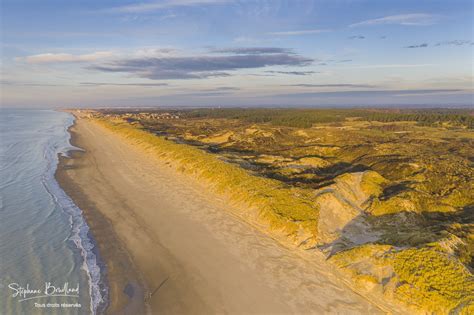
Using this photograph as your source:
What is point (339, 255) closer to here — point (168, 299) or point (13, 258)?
point (168, 299)

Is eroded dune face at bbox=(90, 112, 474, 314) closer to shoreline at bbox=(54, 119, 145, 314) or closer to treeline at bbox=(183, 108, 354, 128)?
shoreline at bbox=(54, 119, 145, 314)

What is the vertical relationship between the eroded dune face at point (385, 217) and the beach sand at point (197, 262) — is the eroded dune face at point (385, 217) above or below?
above

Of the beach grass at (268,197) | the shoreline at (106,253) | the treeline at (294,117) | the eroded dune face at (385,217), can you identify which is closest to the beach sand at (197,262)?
the shoreline at (106,253)

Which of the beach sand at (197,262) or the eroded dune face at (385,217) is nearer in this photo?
the beach sand at (197,262)

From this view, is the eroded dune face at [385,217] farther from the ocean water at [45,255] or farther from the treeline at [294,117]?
the treeline at [294,117]

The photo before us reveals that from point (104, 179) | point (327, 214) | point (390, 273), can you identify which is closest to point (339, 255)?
point (390, 273)

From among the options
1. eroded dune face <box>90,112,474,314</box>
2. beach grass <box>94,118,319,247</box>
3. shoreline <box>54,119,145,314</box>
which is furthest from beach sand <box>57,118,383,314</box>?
eroded dune face <box>90,112,474,314</box>

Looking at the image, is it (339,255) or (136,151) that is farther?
(136,151)

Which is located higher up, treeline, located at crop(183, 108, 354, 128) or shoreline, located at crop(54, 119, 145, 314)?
treeline, located at crop(183, 108, 354, 128)
